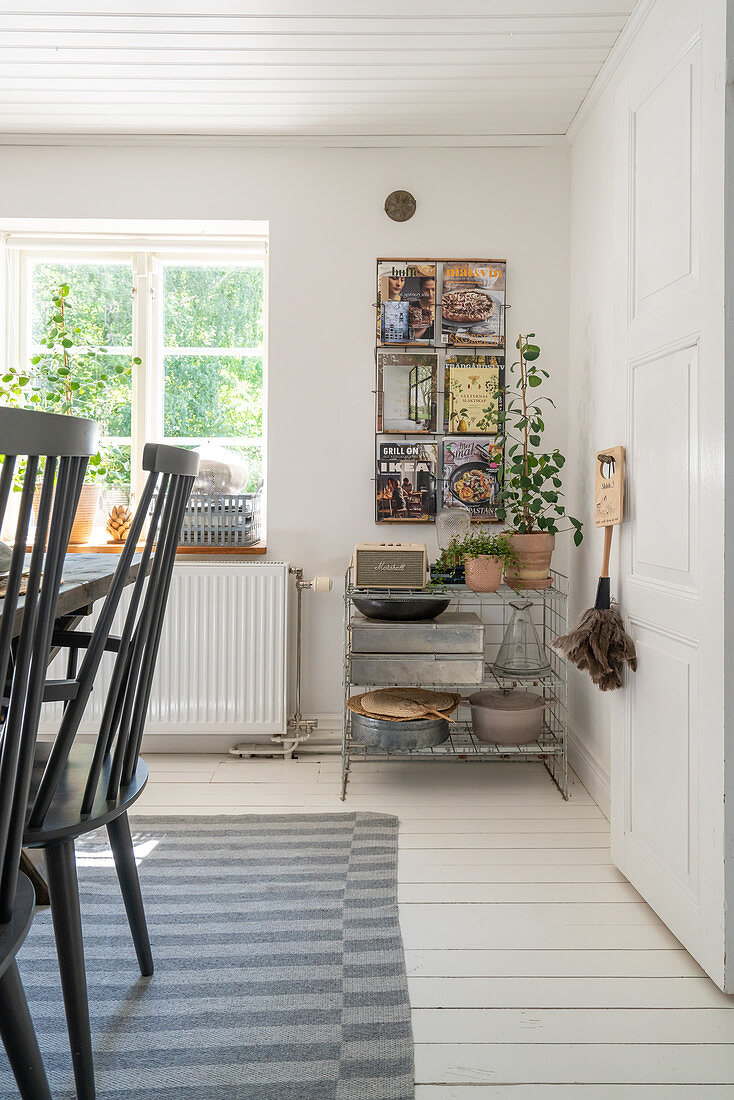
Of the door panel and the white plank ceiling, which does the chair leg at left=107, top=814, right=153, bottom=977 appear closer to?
the door panel

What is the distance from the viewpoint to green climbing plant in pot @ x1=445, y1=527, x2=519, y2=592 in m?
2.75

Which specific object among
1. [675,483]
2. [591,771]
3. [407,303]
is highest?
[407,303]

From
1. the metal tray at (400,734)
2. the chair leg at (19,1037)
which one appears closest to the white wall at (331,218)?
the metal tray at (400,734)

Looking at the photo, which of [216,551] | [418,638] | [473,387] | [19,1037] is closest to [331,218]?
[473,387]

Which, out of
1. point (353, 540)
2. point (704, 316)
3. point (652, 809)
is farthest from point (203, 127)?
point (652, 809)

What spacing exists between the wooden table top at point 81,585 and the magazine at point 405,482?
1.38 metres

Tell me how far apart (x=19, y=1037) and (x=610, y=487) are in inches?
71.1

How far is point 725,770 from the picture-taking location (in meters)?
1.57

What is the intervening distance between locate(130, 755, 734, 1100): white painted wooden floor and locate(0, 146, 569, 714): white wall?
132 centimetres

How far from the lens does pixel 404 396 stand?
3.17 m

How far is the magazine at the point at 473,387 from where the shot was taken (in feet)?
10.3

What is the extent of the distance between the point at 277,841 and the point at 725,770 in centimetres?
133

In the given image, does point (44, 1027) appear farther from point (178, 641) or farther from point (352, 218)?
point (352, 218)

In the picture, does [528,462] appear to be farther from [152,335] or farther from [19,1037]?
[19,1037]
